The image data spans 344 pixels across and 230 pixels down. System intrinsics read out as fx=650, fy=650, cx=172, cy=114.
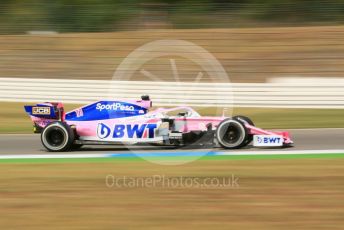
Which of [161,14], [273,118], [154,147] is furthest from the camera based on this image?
[161,14]

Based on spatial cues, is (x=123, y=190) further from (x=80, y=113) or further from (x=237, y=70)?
(x=237, y=70)

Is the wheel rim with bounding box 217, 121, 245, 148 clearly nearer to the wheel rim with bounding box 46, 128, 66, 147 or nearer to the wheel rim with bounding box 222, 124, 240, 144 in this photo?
the wheel rim with bounding box 222, 124, 240, 144

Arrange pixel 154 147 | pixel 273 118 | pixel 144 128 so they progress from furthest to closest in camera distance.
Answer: pixel 273 118 → pixel 154 147 → pixel 144 128

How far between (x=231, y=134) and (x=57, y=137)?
2809 millimetres

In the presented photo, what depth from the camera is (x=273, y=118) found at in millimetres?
14977

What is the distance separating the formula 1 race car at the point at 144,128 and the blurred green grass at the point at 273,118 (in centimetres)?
358

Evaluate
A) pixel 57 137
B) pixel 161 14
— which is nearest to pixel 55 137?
pixel 57 137

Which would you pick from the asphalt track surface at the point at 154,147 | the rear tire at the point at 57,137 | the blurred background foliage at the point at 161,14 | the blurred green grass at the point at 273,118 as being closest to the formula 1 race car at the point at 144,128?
the rear tire at the point at 57,137

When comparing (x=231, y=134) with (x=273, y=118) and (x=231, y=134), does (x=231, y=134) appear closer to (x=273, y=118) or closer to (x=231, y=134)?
(x=231, y=134)

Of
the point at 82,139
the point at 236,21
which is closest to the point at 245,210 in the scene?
the point at 82,139

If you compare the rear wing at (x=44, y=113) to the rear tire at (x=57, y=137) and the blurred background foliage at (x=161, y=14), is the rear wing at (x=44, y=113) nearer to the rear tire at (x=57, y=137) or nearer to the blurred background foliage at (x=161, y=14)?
the rear tire at (x=57, y=137)

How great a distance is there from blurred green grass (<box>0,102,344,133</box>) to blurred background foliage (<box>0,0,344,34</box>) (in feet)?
24.4

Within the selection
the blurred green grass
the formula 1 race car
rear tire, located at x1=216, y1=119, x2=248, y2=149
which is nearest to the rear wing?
the formula 1 race car

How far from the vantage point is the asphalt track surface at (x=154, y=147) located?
1072cm
